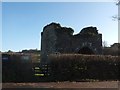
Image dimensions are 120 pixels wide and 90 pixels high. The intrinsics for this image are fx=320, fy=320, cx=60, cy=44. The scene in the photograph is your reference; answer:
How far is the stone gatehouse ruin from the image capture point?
55594 millimetres

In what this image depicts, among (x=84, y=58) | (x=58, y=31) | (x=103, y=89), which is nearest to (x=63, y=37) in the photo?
(x=58, y=31)

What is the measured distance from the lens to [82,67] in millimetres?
34188

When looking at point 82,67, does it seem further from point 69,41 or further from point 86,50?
point 86,50

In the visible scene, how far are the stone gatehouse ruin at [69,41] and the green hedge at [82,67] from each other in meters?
19.6

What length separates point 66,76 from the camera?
32625mm

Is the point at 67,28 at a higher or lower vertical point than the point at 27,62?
higher

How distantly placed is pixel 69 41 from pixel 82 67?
72.9 feet

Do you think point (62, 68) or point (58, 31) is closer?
point (62, 68)

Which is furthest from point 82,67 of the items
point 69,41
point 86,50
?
point 86,50

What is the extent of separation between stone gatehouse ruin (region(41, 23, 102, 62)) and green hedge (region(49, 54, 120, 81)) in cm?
1956

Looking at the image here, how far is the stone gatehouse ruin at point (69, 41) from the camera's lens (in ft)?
182

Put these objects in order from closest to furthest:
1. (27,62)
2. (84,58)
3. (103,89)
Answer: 1. (103,89)
2. (27,62)
3. (84,58)

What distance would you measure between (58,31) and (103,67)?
22.1 metres

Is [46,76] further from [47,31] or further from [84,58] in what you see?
[47,31]
